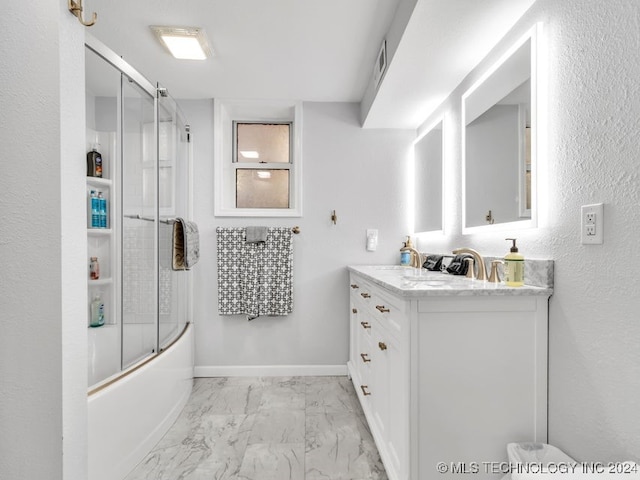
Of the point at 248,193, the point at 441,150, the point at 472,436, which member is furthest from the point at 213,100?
the point at 472,436

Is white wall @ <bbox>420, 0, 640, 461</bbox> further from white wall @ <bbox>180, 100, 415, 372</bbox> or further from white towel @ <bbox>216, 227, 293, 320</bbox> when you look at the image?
white towel @ <bbox>216, 227, 293, 320</bbox>

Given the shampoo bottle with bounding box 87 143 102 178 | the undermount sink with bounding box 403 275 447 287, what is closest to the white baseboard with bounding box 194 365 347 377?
the undermount sink with bounding box 403 275 447 287

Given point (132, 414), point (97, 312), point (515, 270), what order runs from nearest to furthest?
point (515, 270), point (132, 414), point (97, 312)

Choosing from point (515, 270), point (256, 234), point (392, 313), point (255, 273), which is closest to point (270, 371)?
point (255, 273)

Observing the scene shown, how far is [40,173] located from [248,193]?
2.11 metres

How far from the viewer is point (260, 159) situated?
9.59ft

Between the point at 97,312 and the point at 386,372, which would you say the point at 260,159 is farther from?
the point at 386,372

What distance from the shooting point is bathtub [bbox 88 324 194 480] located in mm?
1378

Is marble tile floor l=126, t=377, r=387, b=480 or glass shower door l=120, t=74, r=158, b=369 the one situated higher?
glass shower door l=120, t=74, r=158, b=369

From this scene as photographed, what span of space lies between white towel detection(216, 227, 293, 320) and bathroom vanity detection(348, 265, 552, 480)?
150 centimetres

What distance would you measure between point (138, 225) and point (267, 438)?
1355 millimetres

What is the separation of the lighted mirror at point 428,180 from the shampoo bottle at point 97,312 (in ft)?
6.88

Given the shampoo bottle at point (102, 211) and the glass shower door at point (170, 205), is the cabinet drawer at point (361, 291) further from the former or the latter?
the shampoo bottle at point (102, 211)

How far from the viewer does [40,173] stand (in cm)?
80
